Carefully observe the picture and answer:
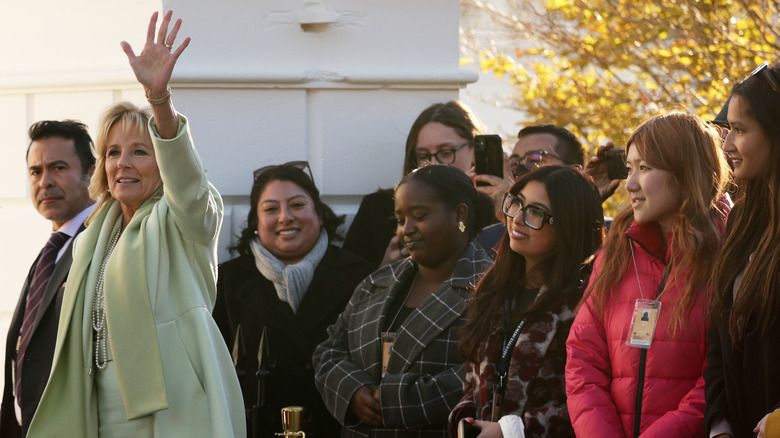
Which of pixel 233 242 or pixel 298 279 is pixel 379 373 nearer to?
pixel 298 279

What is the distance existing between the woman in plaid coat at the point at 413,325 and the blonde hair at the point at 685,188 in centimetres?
75

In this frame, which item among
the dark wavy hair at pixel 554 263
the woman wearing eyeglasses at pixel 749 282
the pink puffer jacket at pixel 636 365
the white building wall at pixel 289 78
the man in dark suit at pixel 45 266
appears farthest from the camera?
the white building wall at pixel 289 78

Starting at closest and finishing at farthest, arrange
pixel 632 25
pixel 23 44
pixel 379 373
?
1. pixel 379 373
2. pixel 23 44
3. pixel 632 25

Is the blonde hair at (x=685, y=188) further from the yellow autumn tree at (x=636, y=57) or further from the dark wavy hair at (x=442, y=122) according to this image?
the yellow autumn tree at (x=636, y=57)

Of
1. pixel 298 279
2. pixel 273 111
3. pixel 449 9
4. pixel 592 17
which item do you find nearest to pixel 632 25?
pixel 592 17

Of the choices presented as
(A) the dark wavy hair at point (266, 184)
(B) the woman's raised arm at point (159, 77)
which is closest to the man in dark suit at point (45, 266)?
(A) the dark wavy hair at point (266, 184)

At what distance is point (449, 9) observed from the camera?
5.82 m

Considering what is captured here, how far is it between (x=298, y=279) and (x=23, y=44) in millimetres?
2264

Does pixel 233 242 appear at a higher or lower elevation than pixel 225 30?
lower

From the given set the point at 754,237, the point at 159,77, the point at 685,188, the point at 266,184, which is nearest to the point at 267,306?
the point at 266,184

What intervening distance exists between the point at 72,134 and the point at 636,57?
4537 mm

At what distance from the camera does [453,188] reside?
460 cm

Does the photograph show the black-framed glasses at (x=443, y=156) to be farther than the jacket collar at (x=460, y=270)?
Yes

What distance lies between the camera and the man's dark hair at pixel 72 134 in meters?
5.26
